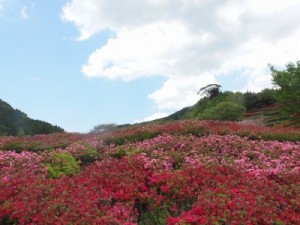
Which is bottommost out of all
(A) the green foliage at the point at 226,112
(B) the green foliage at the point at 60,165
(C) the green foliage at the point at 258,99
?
(B) the green foliage at the point at 60,165

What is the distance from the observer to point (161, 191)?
737cm

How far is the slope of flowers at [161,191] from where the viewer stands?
19.5ft

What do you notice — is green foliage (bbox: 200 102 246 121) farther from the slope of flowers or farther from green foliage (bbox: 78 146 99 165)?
the slope of flowers

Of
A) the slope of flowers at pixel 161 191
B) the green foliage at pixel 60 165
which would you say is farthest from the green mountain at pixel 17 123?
the slope of flowers at pixel 161 191

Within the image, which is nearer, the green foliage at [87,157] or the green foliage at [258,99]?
the green foliage at [87,157]

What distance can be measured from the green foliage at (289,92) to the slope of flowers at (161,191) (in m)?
17.7

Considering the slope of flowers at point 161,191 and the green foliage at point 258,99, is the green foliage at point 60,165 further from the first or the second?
the green foliage at point 258,99

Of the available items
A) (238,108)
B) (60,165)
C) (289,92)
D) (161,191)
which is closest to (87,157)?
(60,165)

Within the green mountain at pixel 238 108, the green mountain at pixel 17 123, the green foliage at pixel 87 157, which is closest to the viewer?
the green foliage at pixel 87 157

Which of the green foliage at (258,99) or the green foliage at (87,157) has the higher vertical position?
the green foliage at (258,99)

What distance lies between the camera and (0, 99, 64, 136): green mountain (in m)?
25.3

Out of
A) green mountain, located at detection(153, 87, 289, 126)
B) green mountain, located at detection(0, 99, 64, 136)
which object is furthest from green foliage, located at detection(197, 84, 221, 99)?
green mountain, located at detection(0, 99, 64, 136)

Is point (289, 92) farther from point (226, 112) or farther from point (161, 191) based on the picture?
point (161, 191)

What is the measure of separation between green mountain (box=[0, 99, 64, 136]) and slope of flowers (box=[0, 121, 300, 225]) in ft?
49.5
